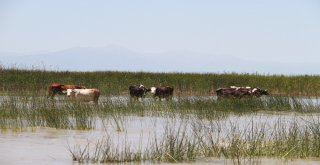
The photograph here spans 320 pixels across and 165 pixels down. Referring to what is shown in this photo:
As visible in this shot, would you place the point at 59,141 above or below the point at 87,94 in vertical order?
below

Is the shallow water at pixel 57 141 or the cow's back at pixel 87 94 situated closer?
the shallow water at pixel 57 141

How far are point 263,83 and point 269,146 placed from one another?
94.3 ft

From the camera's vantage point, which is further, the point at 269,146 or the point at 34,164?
the point at 269,146

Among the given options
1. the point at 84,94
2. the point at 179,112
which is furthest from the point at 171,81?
the point at 179,112

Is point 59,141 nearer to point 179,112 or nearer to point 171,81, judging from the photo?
point 179,112

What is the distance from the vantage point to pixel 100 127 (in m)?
17.6

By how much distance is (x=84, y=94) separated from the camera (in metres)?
28.5

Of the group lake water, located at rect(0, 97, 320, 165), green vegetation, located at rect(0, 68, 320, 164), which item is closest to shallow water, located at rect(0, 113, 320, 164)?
lake water, located at rect(0, 97, 320, 165)

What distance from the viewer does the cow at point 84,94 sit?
28281mm

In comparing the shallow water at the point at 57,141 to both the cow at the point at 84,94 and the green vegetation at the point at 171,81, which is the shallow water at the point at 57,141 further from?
the green vegetation at the point at 171,81

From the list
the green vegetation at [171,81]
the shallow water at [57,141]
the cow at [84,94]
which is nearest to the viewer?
the shallow water at [57,141]

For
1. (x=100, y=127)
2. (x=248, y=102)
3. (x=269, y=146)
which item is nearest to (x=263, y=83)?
(x=248, y=102)

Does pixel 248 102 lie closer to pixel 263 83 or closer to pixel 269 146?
pixel 269 146

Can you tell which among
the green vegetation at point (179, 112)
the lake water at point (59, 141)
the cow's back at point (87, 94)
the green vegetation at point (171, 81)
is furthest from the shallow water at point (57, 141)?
the green vegetation at point (171, 81)
